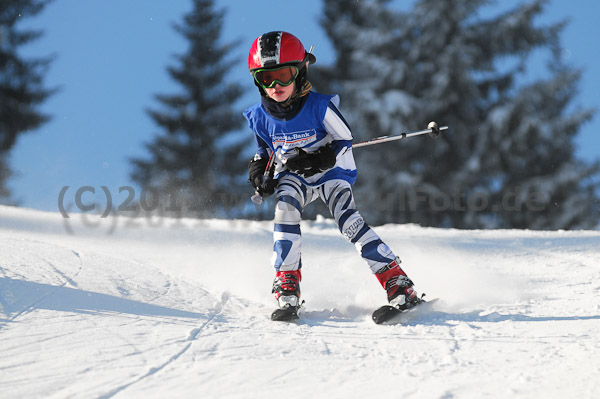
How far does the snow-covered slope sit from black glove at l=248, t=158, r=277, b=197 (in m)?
0.73

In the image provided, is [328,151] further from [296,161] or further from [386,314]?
[386,314]

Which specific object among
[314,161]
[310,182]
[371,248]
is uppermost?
[314,161]

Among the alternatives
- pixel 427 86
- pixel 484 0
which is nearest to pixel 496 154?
pixel 427 86

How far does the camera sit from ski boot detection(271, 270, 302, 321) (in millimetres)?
3244

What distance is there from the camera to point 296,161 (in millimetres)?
3523

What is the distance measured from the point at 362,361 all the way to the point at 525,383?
644 millimetres

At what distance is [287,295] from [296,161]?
2.66 ft

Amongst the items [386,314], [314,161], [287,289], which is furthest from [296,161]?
[386,314]

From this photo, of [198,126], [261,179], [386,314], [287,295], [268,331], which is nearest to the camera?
[268,331]

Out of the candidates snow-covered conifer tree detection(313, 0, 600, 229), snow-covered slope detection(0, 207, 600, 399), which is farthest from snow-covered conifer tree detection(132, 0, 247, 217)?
snow-covered slope detection(0, 207, 600, 399)

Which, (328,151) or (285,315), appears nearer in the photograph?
(285,315)

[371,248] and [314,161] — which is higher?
[314,161]

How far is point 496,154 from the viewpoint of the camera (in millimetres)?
16953

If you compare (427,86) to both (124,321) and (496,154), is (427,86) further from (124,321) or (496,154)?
(124,321)
